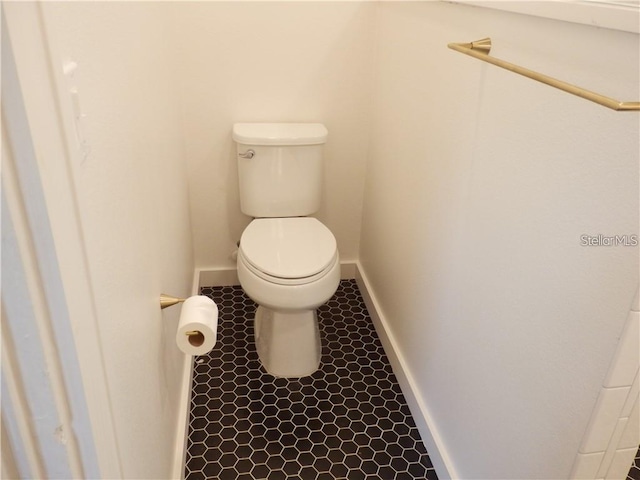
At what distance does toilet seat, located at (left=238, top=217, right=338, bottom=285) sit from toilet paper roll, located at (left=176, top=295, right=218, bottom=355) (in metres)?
0.50

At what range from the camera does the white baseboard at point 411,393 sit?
1.51 m

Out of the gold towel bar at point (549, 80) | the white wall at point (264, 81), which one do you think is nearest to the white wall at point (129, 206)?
the white wall at point (264, 81)

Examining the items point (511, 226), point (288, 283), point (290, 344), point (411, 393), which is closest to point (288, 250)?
point (288, 283)

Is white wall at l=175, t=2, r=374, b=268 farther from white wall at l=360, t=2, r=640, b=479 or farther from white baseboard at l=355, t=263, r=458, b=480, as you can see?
white baseboard at l=355, t=263, r=458, b=480

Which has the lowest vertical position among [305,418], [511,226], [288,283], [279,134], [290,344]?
[305,418]

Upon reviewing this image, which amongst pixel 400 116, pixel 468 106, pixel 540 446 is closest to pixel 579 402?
pixel 540 446

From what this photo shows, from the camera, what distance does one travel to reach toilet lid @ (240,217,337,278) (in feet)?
5.65

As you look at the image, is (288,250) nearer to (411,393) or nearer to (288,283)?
(288,283)

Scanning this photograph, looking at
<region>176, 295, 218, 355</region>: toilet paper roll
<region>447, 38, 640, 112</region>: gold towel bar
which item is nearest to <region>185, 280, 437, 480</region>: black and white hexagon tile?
<region>176, 295, 218, 355</region>: toilet paper roll

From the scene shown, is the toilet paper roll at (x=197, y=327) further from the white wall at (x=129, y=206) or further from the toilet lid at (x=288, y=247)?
the toilet lid at (x=288, y=247)

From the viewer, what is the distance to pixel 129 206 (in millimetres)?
964

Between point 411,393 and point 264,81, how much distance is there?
128cm

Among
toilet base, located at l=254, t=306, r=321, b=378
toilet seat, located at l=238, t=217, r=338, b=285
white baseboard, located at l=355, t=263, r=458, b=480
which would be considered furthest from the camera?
toilet base, located at l=254, t=306, r=321, b=378

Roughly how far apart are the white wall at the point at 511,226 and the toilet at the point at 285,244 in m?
0.33
